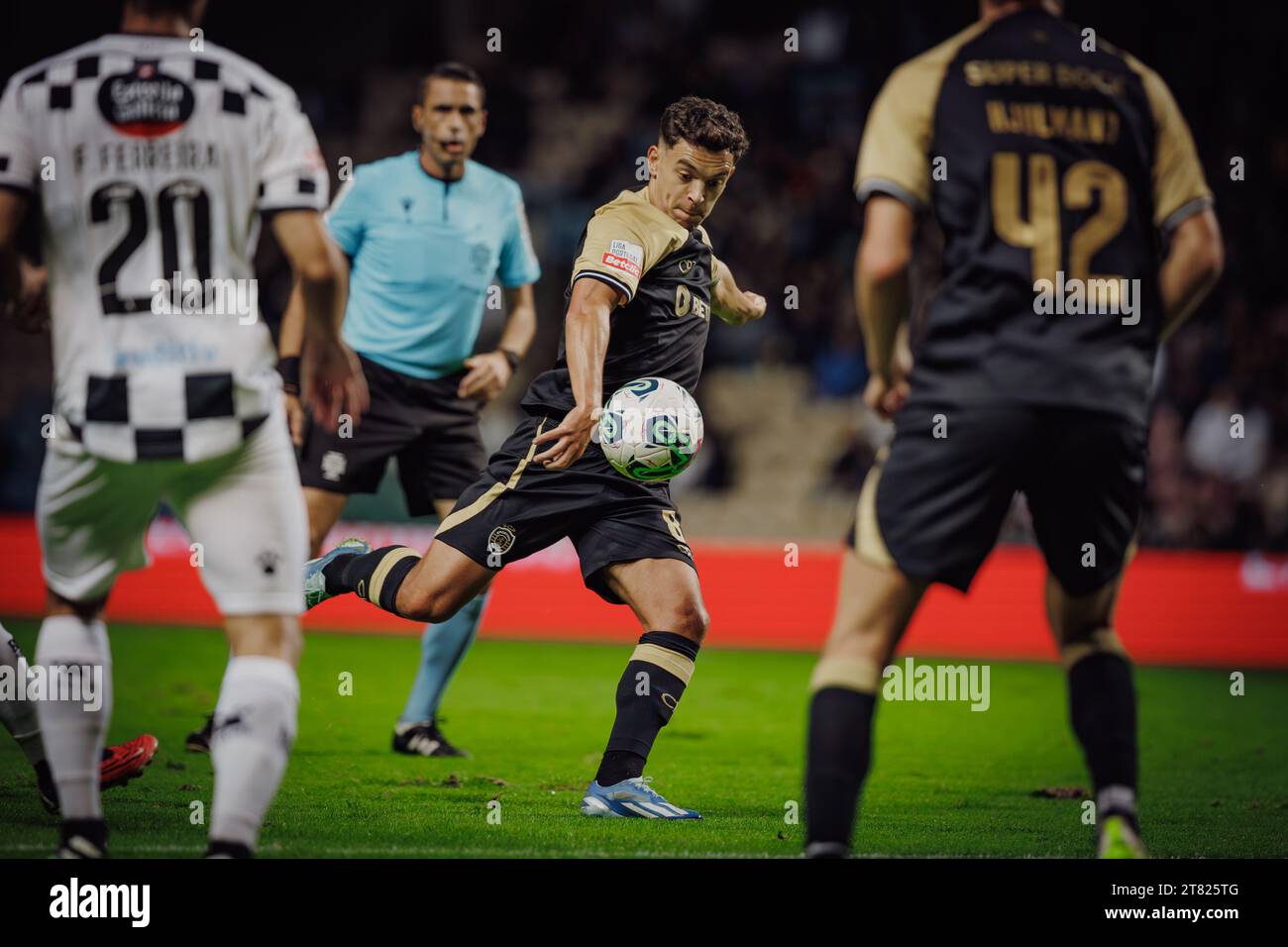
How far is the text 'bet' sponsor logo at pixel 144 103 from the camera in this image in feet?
12.9

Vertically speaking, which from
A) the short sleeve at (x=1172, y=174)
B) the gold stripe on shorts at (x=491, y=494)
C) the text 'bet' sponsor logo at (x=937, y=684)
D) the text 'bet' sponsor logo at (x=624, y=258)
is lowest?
the text 'bet' sponsor logo at (x=937, y=684)

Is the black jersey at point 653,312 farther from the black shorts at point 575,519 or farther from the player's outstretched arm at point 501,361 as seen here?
the player's outstretched arm at point 501,361

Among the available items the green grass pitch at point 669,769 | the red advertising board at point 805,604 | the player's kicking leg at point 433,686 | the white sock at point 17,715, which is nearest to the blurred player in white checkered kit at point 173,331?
the green grass pitch at point 669,769

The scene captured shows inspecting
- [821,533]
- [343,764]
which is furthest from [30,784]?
[821,533]

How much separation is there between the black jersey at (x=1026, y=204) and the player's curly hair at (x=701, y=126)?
1.52 metres

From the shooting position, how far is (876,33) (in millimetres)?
17734

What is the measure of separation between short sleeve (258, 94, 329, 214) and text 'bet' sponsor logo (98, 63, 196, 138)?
21cm

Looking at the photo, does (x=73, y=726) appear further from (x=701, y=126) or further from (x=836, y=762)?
(x=701, y=126)

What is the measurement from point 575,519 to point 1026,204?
2276mm

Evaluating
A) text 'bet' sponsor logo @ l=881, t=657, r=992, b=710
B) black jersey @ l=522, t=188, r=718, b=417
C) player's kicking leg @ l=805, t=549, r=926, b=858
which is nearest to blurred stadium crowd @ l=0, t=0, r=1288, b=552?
text 'bet' sponsor logo @ l=881, t=657, r=992, b=710

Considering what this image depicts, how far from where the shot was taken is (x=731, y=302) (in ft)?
20.6

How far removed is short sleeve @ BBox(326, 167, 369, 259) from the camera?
7.15 meters

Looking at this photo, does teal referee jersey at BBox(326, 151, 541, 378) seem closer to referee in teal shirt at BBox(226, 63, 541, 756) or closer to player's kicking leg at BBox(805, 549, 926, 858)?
referee in teal shirt at BBox(226, 63, 541, 756)
